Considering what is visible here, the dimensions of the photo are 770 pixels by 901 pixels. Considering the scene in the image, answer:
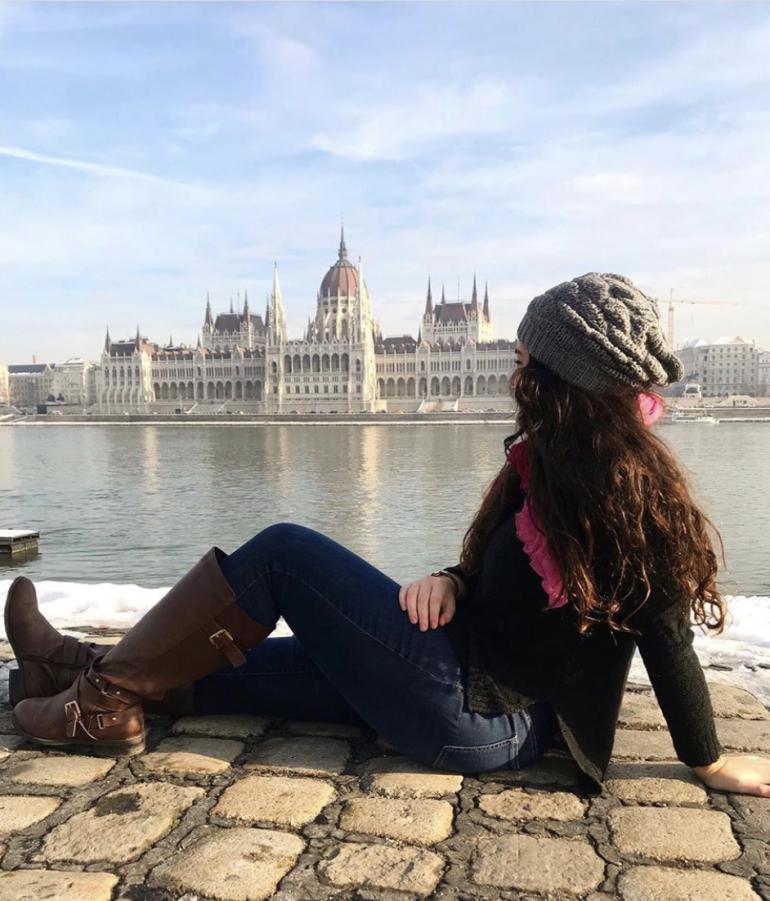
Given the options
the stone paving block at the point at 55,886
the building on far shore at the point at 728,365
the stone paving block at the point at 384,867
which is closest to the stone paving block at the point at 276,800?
the stone paving block at the point at 384,867

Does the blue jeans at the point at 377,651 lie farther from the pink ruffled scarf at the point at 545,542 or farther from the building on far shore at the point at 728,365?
the building on far shore at the point at 728,365

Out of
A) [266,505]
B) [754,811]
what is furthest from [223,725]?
[266,505]

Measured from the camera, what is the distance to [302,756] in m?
1.43

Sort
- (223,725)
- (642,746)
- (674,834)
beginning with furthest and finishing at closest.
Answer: (223,725)
(642,746)
(674,834)

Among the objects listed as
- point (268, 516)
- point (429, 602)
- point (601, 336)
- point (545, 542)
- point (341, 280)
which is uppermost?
point (341, 280)

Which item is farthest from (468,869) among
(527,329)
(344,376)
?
(344,376)

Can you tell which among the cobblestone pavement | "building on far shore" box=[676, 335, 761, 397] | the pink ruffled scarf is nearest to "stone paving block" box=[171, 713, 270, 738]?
the cobblestone pavement

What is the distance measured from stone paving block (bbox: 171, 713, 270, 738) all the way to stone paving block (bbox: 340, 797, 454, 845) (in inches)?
14.4

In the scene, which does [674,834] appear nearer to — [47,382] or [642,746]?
[642,746]

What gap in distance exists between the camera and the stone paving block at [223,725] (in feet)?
5.03

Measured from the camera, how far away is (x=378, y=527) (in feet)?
28.2

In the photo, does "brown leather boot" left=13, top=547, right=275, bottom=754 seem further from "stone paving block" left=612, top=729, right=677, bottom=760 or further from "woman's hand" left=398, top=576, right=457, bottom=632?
"stone paving block" left=612, top=729, right=677, bottom=760

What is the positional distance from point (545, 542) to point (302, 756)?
2.00ft

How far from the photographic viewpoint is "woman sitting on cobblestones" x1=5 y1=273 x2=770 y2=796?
3.85 ft
